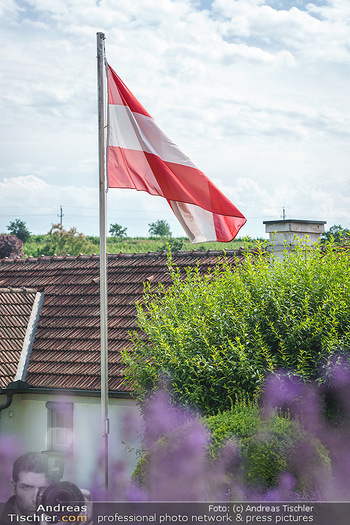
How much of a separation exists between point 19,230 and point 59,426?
67531 millimetres

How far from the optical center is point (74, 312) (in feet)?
46.0

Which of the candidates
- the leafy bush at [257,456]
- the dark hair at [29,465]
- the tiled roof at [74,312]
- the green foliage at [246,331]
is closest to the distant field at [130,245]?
the tiled roof at [74,312]

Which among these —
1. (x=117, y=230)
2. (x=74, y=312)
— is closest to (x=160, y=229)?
(x=117, y=230)

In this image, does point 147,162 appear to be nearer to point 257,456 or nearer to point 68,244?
point 257,456

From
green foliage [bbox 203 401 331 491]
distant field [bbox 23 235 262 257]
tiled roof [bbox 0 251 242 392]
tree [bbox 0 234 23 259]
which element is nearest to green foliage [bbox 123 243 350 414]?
green foliage [bbox 203 401 331 491]

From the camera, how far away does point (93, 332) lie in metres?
13.3

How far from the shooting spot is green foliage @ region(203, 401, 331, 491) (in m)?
7.84

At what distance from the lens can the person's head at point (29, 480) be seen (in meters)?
9.91

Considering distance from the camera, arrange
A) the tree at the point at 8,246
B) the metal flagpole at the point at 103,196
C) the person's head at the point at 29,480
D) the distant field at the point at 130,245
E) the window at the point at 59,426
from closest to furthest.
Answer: the metal flagpole at the point at 103,196 < the person's head at the point at 29,480 < the window at the point at 59,426 < the tree at the point at 8,246 < the distant field at the point at 130,245

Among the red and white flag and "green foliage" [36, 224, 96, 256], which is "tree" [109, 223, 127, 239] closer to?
"green foliage" [36, 224, 96, 256]

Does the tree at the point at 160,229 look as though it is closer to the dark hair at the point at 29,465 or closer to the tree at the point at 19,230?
the tree at the point at 19,230

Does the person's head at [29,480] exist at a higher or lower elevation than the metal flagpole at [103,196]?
lower

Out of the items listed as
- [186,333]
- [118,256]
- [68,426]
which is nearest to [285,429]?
[186,333]

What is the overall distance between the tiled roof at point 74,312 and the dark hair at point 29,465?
1.53m
